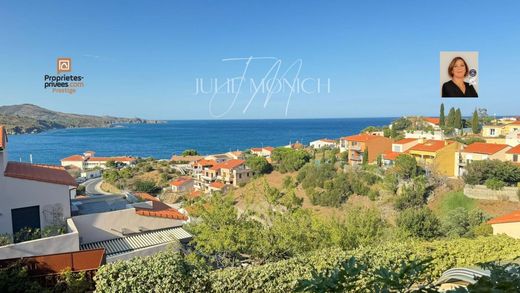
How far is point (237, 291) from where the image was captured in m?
6.97

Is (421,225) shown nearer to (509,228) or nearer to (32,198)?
(509,228)

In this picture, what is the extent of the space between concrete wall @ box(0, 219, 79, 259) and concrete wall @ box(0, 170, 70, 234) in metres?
0.81

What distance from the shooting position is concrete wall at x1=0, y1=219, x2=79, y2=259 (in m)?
8.45

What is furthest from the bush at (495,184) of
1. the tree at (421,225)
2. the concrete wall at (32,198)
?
the concrete wall at (32,198)

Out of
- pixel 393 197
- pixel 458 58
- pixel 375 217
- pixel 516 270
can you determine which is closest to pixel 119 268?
pixel 516 270

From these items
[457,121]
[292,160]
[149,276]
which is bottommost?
[292,160]

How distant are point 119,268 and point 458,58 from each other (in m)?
6.98

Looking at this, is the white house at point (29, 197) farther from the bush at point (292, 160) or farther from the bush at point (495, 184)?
the bush at point (292, 160)

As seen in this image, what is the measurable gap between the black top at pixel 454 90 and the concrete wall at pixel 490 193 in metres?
25.7

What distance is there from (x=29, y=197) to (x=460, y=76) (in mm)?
10984

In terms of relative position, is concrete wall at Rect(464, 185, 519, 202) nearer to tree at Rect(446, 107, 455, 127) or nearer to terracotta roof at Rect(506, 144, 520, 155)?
terracotta roof at Rect(506, 144, 520, 155)

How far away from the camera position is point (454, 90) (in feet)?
17.8

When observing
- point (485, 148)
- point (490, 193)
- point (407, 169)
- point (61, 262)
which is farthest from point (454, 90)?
point (485, 148)

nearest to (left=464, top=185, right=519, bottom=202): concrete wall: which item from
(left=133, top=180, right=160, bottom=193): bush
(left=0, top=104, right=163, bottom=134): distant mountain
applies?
(left=133, top=180, right=160, bottom=193): bush
